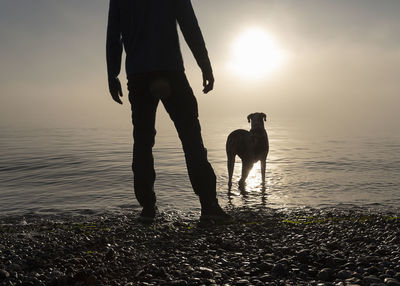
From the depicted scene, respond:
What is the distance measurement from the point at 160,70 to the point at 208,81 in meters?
0.72

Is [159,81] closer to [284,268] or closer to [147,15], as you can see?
[147,15]

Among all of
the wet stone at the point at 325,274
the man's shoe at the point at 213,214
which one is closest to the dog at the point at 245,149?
the man's shoe at the point at 213,214

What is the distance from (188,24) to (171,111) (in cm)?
128

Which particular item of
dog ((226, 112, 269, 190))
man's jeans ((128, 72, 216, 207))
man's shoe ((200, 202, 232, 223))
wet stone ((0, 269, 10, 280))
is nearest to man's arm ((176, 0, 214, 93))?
man's jeans ((128, 72, 216, 207))

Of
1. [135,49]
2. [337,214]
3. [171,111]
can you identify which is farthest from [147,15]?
[337,214]

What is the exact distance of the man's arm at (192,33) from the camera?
204 inches

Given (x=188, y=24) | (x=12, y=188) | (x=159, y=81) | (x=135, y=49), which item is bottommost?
(x=12, y=188)

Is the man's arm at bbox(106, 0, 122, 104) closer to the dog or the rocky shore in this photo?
the rocky shore

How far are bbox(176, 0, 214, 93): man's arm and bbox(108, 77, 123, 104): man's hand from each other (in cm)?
128

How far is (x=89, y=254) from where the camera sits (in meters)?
3.83

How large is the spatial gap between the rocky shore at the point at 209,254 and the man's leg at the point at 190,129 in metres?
0.61

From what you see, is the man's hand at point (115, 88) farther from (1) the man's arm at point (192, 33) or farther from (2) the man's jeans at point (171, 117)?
(1) the man's arm at point (192, 33)

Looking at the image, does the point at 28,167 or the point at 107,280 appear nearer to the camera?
the point at 107,280

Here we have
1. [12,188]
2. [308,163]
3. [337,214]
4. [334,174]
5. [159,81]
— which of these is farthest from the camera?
[308,163]
